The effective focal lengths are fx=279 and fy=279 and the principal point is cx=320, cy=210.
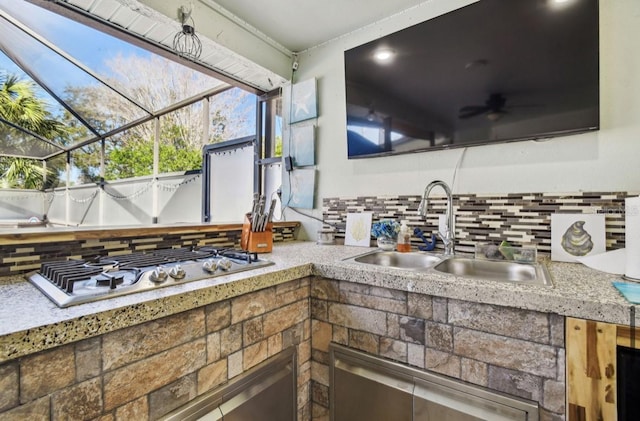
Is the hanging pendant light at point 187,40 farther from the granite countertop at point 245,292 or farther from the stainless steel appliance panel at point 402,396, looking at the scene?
the stainless steel appliance panel at point 402,396

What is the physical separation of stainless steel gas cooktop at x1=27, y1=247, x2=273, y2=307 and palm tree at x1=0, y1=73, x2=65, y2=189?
265 cm

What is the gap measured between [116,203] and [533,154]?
497 cm

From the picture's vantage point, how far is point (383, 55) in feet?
5.32

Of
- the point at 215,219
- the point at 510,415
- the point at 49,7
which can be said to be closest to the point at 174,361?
the point at 510,415

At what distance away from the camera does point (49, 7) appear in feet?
4.28

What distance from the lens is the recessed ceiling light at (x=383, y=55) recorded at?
5.23 ft

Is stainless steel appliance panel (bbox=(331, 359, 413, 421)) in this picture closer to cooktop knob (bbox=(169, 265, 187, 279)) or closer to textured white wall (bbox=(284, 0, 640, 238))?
cooktop knob (bbox=(169, 265, 187, 279))

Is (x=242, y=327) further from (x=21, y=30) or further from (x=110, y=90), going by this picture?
(x=110, y=90)

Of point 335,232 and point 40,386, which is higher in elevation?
point 335,232

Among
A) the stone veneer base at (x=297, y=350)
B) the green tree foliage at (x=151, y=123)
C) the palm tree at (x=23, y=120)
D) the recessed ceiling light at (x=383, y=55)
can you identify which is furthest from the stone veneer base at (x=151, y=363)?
the palm tree at (x=23, y=120)

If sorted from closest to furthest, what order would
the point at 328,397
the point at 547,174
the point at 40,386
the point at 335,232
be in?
the point at 40,386, the point at 328,397, the point at 547,174, the point at 335,232

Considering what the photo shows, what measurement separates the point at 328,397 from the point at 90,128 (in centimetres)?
408

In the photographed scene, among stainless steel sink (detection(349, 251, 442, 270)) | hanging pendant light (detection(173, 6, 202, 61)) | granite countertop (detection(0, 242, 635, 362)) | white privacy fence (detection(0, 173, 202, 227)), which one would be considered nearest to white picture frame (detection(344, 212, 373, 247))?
stainless steel sink (detection(349, 251, 442, 270))

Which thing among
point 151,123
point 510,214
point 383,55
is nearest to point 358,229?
point 510,214
